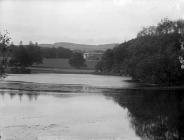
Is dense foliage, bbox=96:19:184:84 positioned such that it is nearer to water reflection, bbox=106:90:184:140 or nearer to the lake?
water reflection, bbox=106:90:184:140

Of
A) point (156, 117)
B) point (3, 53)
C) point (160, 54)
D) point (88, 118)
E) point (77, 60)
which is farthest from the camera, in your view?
point (77, 60)

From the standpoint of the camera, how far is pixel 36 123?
32000 mm

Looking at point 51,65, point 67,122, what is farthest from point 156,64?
point 51,65

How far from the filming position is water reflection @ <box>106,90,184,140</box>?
29609 mm

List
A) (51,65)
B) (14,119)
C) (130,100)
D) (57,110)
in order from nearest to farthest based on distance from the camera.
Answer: (14,119), (57,110), (130,100), (51,65)

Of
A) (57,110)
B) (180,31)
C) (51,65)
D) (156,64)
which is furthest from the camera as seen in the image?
(51,65)

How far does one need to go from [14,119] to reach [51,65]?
15235 centimetres

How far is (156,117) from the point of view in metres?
37.5

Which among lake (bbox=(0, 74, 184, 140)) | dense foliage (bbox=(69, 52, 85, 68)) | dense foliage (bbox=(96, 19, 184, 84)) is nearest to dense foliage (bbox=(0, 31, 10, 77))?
lake (bbox=(0, 74, 184, 140))

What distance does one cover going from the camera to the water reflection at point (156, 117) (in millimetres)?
29609

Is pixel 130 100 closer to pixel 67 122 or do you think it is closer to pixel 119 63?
pixel 67 122

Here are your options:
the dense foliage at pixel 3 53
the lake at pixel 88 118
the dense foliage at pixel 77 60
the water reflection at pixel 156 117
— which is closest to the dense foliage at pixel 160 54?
the water reflection at pixel 156 117

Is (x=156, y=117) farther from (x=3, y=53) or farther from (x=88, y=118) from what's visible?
(x=3, y=53)

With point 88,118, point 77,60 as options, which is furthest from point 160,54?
point 77,60
